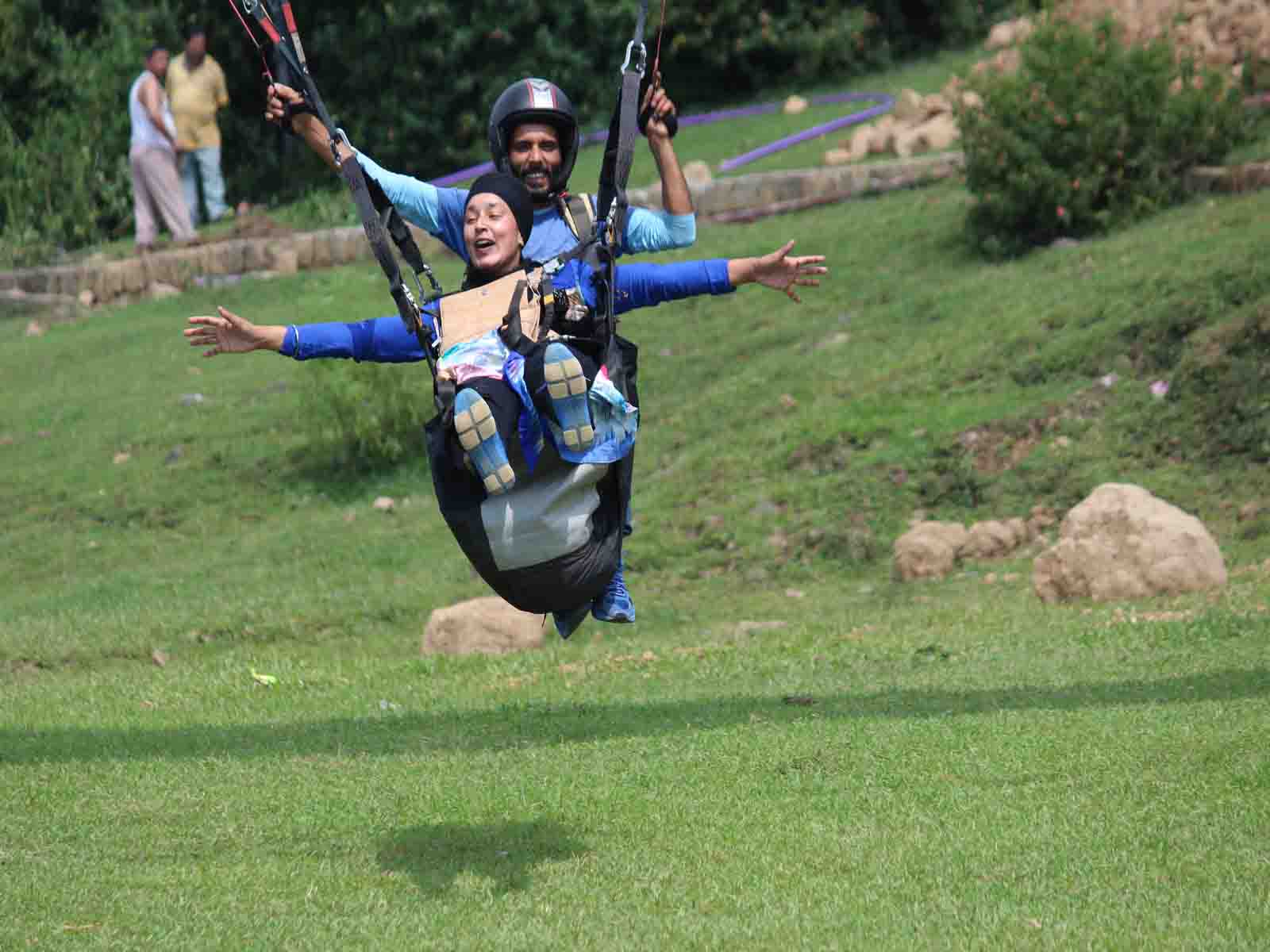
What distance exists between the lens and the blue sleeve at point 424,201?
253 inches

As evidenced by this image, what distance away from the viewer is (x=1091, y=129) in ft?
52.4

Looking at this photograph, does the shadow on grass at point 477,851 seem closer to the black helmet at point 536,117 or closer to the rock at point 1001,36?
the black helmet at point 536,117

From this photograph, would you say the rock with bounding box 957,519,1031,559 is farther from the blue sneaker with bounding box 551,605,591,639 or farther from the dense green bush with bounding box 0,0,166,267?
the dense green bush with bounding box 0,0,166,267

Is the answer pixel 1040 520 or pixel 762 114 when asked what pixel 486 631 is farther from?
pixel 762 114

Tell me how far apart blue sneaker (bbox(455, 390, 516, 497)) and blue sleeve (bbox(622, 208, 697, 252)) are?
1.12 meters

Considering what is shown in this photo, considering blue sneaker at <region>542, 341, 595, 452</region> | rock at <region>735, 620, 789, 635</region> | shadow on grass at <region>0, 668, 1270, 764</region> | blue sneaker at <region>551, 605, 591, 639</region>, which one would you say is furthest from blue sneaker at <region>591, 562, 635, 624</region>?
rock at <region>735, 620, 789, 635</region>

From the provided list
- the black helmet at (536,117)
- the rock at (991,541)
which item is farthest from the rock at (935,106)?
the black helmet at (536,117)

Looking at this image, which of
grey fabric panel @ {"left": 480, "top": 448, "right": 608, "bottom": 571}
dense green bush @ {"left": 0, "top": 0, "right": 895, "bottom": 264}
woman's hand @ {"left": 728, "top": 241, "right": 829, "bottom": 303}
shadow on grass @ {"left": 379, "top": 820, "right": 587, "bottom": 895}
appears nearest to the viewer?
grey fabric panel @ {"left": 480, "top": 448, "right": 608, "bottom": 571}

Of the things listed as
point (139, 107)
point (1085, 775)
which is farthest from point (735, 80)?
point (1085, 775)

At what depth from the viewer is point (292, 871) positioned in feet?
21.1

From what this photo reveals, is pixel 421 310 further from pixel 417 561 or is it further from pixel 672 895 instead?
pixel 417 561

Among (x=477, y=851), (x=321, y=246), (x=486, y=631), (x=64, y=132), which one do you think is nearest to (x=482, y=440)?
(x=477, y=851)

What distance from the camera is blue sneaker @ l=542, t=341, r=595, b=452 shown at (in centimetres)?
538

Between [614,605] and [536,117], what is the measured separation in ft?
5.40
